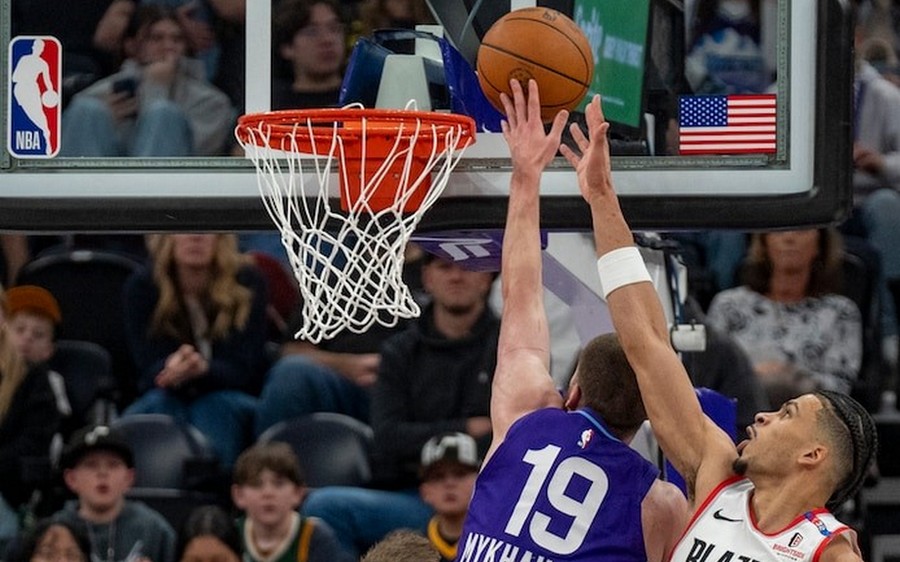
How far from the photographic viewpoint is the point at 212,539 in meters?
6.71

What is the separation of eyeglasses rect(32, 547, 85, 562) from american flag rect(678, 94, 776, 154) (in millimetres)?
2976

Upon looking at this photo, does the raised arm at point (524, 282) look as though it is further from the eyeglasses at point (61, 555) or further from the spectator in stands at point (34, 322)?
the spectator in stands at point (34, 322)

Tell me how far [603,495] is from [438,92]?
1.14 meters

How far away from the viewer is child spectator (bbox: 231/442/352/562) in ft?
22.3

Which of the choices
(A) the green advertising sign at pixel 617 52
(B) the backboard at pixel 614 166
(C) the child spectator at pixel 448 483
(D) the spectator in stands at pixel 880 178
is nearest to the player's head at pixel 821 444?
(B) the backboard at pixel 614 166

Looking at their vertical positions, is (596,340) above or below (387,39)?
below

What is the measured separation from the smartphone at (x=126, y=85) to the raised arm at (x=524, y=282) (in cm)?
223

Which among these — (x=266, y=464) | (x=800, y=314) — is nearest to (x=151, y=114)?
(x=266, y=464)

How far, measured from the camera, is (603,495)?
171 inches

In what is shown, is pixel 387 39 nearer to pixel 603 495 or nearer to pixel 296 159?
pixel 296 159

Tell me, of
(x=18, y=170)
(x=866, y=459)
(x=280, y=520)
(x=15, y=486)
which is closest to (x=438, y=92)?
(x=18, y=170)

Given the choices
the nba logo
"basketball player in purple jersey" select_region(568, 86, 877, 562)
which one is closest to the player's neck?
"basketball player in purple jersey" select_region(568, 86, 877, 562)

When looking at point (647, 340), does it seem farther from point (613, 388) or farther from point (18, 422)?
point (18, 422)

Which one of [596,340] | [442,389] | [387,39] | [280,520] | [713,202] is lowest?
[280,520]
